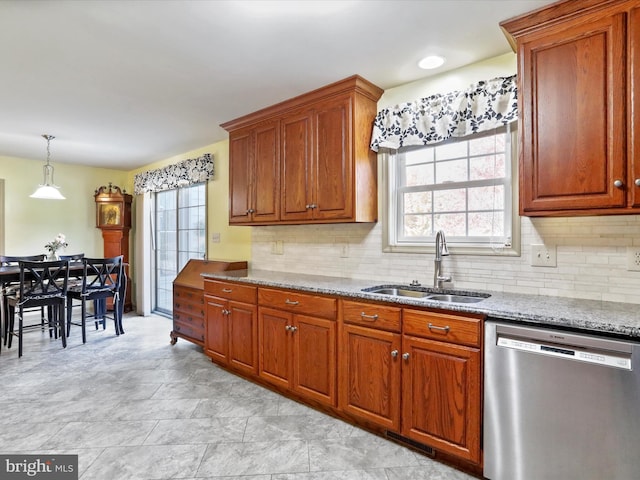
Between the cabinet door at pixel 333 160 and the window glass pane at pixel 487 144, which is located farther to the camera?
the cabinet door at pixel 333 160

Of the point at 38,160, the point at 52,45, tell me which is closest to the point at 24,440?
the point at 52,45

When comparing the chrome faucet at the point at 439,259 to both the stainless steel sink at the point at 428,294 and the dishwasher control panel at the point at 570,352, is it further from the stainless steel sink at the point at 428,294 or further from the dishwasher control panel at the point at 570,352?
the dishwasher control panel at the point at 570,352

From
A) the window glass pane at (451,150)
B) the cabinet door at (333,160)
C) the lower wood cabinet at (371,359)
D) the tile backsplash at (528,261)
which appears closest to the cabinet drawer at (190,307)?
the lower wood cabinet at (371,359)

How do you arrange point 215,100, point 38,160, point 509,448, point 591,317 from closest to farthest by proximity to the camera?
1. point 591,317
2. point 509,448
3. point 215,100
4. point 38,160

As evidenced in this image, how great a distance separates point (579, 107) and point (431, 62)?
957 millimetres

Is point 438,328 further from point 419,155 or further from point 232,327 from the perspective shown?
point 232,327

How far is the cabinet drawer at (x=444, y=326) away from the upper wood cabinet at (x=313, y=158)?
0.94m

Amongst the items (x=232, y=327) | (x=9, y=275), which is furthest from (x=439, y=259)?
(x=9, y=275)

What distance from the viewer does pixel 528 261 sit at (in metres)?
2.19

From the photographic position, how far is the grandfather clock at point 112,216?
18.4 feet

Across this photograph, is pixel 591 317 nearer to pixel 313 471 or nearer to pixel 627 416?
pixel 627 416

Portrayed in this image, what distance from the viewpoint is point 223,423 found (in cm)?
238

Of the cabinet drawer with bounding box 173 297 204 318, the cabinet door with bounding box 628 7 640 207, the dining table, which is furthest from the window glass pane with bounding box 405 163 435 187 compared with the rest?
the dining table

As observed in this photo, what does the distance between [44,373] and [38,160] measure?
3.38 metres
